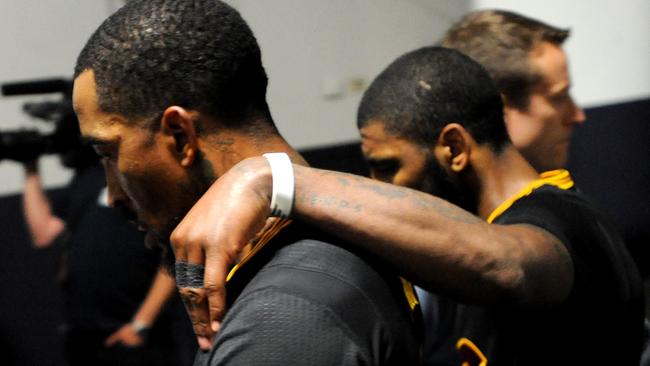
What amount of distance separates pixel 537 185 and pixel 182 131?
814 millimetres

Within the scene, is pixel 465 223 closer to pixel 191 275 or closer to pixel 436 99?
pixel 191 275

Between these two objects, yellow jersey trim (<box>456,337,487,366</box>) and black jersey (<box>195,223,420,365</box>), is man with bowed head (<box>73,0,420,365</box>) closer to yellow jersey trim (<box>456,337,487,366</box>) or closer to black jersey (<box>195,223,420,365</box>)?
black jersey (<box>195,223,420,365</box>)

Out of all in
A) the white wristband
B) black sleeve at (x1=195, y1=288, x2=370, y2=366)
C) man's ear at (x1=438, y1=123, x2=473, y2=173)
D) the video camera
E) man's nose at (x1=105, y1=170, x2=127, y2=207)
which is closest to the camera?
black sleeve at (x1=195, y1=288, x2=370, y2=366)

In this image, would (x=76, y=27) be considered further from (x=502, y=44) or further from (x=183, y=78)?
(x=183, y=78)

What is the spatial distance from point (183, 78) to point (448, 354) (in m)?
1.54

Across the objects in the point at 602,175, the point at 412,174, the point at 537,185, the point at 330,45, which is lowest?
the point at 602,175

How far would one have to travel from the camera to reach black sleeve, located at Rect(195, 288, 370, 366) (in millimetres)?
1215

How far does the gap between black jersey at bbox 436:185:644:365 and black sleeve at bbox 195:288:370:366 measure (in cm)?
48

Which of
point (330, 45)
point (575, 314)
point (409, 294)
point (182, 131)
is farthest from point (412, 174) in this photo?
point (330, 45)

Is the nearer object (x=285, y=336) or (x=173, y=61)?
(x=285, y=336)

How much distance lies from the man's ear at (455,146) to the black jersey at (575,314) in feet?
→ 0.91

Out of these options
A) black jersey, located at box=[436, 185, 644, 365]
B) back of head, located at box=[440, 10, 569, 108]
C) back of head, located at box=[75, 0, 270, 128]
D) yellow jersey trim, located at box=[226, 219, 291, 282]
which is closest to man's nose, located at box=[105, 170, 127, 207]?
back of head, located at box=[75, 0, 270, 128]

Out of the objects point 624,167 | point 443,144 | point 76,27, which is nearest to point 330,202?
point 443,144

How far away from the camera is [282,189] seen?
52.9 inches
